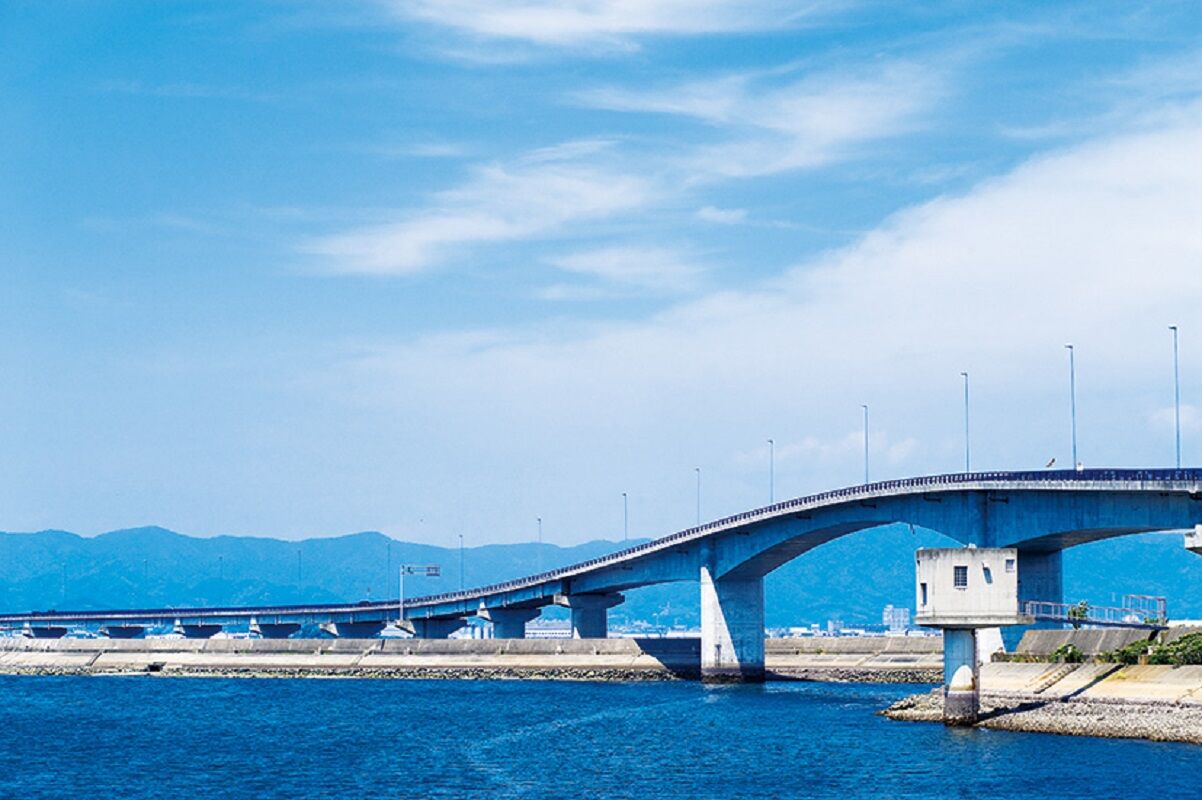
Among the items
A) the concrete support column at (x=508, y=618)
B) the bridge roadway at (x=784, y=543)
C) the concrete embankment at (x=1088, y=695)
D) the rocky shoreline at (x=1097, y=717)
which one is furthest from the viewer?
the concrete support column at (x=508, y=618)

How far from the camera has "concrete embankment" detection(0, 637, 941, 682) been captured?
144 meters

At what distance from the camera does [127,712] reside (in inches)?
4599

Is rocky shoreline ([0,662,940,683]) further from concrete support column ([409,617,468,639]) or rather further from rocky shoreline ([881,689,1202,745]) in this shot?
rocky shoreline ([881,689,1202,745])

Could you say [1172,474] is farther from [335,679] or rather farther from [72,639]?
[72,639]

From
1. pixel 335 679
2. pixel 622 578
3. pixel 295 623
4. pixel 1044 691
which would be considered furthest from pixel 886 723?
pixel 295 623

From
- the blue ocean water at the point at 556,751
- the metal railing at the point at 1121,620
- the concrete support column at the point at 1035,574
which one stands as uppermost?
the concrete support column at the point at 1035,574

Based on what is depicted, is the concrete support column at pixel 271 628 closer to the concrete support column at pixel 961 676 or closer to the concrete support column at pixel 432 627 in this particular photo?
the concrete support column at pixel 432 627

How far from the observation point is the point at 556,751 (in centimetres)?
8300

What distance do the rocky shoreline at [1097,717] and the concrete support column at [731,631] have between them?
52950 mm

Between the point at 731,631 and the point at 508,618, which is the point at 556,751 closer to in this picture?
the point at 731,631

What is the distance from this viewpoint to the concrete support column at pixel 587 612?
158375mm

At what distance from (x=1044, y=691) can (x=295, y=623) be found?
12003 cm

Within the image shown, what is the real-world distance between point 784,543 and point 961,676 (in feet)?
169

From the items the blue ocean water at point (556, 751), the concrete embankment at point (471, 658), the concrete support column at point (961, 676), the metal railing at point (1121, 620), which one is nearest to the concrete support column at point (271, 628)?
the concrete embankment at point (471, 658)
